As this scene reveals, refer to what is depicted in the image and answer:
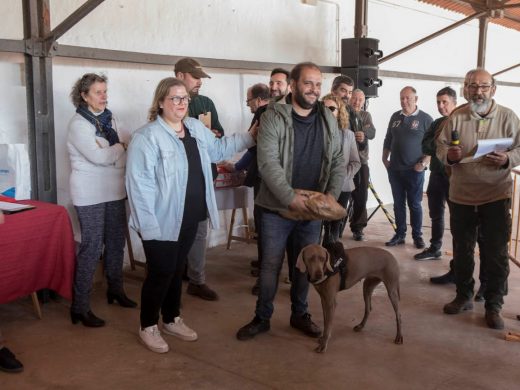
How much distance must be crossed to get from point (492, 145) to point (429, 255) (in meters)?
2.07

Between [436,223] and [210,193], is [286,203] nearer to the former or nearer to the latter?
[210,193]

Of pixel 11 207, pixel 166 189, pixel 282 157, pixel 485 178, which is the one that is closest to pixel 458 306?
pixel 485 178

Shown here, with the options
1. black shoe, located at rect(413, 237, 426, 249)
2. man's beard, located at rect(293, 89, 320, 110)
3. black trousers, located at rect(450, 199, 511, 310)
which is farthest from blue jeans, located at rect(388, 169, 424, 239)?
man's beard, located at rect(293, 89, 320, 110)

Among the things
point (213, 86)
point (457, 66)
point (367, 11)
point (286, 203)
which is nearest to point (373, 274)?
point (286, 203)

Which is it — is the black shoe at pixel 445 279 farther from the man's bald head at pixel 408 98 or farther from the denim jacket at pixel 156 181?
the denim jacket at pixel 156 181

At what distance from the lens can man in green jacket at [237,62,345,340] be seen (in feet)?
9.70

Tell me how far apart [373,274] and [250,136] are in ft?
3.47

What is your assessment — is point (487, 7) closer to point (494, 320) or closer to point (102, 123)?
point (494, 320)

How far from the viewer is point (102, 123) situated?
343 centimetres

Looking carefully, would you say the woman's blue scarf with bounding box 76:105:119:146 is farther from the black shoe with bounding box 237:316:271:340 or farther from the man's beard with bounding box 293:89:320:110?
the black shoe with bounding box 237:316:271:340

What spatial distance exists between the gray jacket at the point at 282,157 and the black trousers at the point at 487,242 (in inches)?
40.0

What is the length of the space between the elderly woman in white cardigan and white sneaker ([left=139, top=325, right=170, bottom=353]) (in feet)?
1.61

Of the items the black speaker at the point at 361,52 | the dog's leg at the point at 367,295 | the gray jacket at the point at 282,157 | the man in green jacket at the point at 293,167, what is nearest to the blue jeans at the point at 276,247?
the man in green jacket at the point at 293,167

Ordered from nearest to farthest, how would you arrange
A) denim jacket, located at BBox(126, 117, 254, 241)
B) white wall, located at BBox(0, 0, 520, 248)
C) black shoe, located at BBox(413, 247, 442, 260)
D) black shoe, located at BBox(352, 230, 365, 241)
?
denim jacket, located at BBox(126, 117, 254, 241)
white wall, located at BBox(0, 0, 520, 248)
black shoe, located at BBox(413, 247, 442, 260)
black shoe, located at BBox(352, 230, 365, 241)
